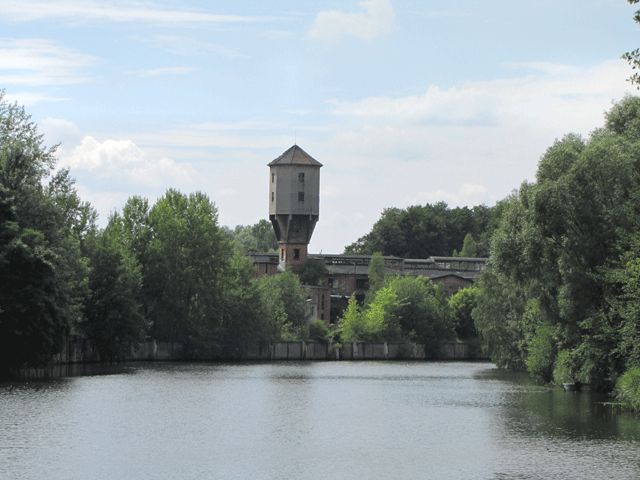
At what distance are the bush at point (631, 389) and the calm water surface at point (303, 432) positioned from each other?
623mm

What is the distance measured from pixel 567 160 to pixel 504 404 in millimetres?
11235

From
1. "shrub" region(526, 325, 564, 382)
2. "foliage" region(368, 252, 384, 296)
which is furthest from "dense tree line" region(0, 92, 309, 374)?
"shrub" region(526, 325, 564, 382)

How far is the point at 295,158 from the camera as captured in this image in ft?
504

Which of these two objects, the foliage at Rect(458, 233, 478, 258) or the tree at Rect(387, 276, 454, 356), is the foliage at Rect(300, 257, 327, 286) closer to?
the tree at Rect(387, 276, 454, 356)

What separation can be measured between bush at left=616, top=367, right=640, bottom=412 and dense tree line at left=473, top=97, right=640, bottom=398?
2.70ft

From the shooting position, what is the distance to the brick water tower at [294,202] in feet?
497

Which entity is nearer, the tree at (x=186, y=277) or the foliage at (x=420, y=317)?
the tree at (x=186, y=277)

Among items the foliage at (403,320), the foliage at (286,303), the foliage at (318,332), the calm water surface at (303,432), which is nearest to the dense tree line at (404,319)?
the foliage at (403,320)

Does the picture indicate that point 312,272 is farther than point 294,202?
Yes

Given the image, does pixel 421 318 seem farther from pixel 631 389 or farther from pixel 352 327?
pixel 631 389

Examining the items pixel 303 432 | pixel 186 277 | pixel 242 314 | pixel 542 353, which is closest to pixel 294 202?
pixel 242 314

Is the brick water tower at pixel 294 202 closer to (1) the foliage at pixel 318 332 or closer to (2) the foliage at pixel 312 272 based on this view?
(2) the foliage at pixel 312 272

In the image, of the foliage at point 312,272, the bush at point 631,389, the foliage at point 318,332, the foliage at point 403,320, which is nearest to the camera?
the bush at point 631,389

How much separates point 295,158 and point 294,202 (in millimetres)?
5783
